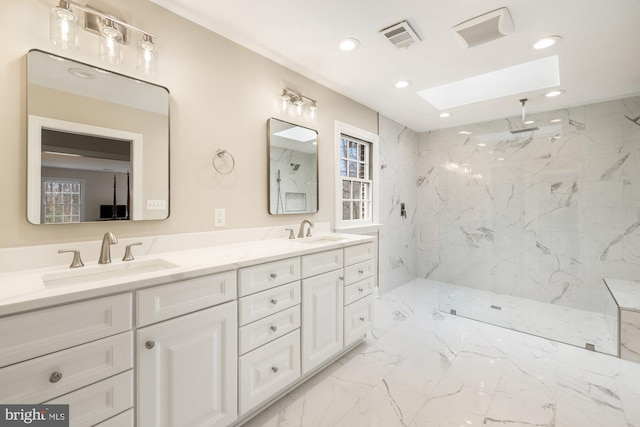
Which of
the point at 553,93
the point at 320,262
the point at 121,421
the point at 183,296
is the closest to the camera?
the point at 121,421

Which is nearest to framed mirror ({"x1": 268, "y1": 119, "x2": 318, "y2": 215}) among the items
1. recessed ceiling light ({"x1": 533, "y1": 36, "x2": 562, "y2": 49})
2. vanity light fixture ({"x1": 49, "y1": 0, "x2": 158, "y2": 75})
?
vanity light fixture ({"x1": 49, "y1": 0, "x2": 158, "y2": 75})

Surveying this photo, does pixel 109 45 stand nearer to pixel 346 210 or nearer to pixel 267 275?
pixel 267 275

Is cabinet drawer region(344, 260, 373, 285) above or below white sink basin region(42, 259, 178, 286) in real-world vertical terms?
below

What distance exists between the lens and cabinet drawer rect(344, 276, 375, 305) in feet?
6.99

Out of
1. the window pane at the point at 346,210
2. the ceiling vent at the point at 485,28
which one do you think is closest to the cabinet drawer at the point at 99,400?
the window pane at the point at 346,210

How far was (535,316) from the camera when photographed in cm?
302

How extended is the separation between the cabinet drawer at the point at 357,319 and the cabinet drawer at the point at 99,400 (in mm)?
1423

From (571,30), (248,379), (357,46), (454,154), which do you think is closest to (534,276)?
(454,154)

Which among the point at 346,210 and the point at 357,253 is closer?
the point at 357,253

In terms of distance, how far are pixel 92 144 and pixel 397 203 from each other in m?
3.44

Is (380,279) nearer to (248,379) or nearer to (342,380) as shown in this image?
(342,380)

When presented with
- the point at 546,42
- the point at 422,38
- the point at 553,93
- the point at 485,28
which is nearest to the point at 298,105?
the point at 422,38

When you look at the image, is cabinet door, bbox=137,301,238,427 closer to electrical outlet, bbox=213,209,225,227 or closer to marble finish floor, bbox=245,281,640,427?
marble finish floor, bbox=245,281,640,427

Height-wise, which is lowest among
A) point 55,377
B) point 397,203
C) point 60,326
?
point 55,377
